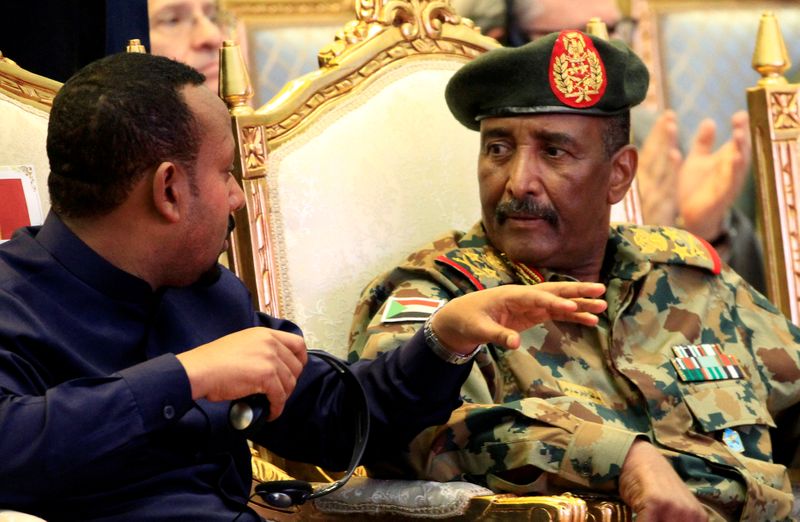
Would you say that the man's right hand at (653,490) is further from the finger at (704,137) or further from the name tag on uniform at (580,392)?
the finger at (704,137)

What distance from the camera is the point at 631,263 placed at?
2641mm

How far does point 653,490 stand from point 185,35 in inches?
101

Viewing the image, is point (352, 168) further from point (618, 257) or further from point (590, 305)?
point (590, 305)

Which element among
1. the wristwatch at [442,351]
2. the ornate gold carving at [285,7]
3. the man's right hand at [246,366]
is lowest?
the wristwatch at [442,351]

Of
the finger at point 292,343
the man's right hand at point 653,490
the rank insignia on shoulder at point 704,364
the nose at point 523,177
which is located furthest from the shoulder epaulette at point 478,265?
the finger at point 292,343

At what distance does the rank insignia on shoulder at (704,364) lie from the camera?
98.3 inches

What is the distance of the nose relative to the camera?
2488mm

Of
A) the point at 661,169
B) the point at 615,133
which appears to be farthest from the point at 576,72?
the point at 661,169

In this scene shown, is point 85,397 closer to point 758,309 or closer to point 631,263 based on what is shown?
point 631,263

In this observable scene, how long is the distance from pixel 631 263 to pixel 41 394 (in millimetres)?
1229

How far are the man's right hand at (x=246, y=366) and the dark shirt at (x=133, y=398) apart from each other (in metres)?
0.03

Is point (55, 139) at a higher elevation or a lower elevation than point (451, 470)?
higher

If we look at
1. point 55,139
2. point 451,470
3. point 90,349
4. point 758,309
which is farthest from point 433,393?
point 758,309

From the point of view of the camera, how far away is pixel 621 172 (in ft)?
8.79
